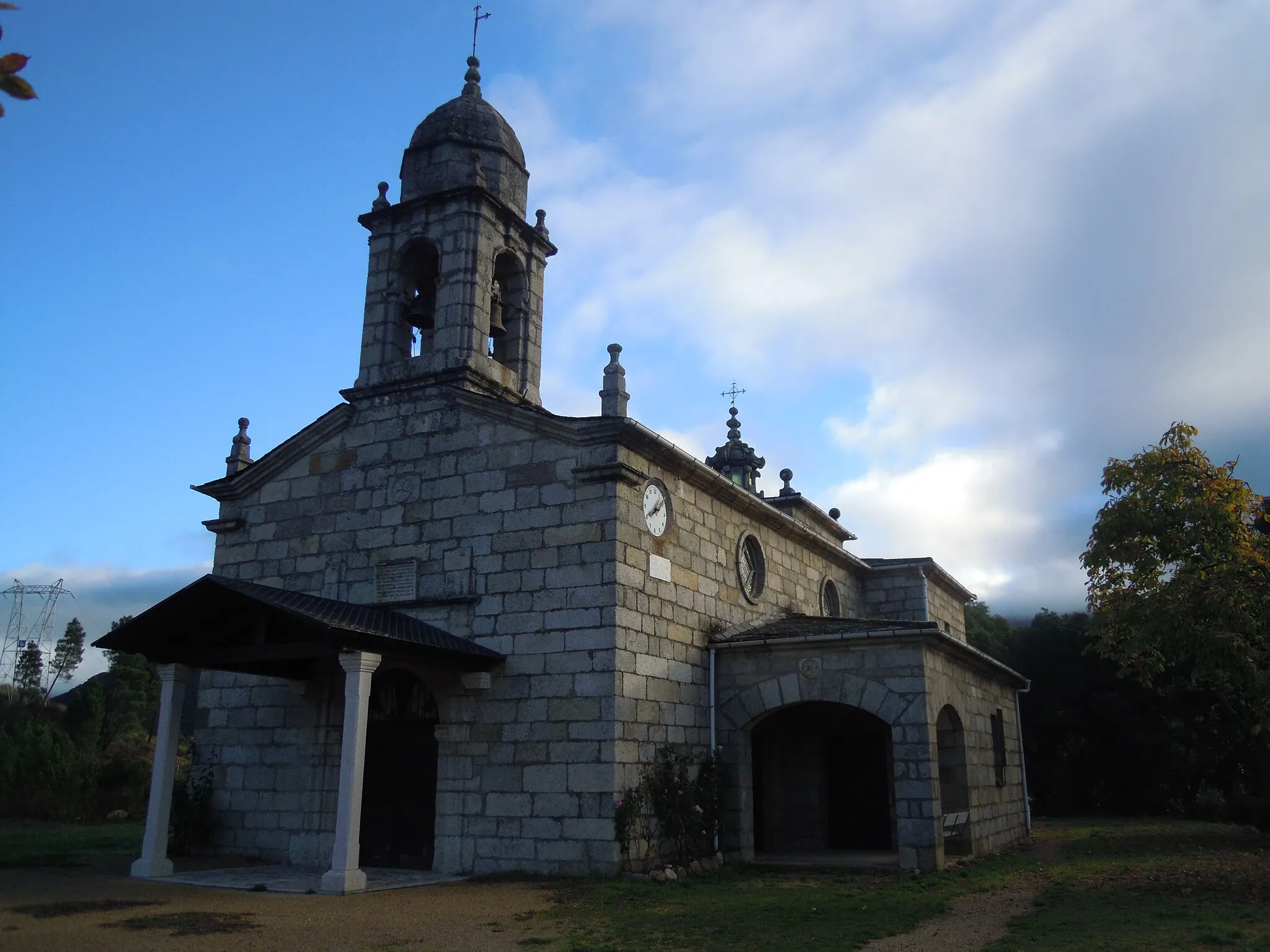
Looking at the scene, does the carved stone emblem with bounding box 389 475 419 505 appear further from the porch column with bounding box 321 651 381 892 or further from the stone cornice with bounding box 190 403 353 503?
the porch column with bounding box 321 651 381 892

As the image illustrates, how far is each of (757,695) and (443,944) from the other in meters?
6.10

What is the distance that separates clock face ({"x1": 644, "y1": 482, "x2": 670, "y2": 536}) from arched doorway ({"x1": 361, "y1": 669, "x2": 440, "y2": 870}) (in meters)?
3.36

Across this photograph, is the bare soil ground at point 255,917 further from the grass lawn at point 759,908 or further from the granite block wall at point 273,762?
the granite block wall at point 273,762

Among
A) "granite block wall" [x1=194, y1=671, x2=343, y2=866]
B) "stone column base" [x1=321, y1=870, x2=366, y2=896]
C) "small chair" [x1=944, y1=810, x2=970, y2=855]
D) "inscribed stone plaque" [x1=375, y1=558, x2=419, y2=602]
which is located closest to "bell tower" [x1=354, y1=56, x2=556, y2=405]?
"inscribed stone plaque" [x1=375, y1=558, x2=419, y2=602]

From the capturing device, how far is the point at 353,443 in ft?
44.2

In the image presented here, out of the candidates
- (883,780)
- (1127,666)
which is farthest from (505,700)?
(1127,666)

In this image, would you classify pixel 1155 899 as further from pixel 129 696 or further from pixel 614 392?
pixel 129 696

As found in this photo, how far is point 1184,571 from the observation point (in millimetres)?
12219

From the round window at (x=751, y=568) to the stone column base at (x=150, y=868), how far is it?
7.94 m

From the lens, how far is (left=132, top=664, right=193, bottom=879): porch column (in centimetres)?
1063

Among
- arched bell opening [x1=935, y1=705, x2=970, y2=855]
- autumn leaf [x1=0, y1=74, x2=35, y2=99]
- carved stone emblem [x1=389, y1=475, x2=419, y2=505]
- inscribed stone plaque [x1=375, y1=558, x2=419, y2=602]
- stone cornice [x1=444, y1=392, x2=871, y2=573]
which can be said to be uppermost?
stone cornice [x1=444, y1=392, x2=871, y2=573]

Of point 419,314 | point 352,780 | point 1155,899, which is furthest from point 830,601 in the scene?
point 352,780

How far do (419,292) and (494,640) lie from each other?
556cm

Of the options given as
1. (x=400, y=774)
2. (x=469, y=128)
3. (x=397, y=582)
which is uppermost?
(x=469, y=128)
